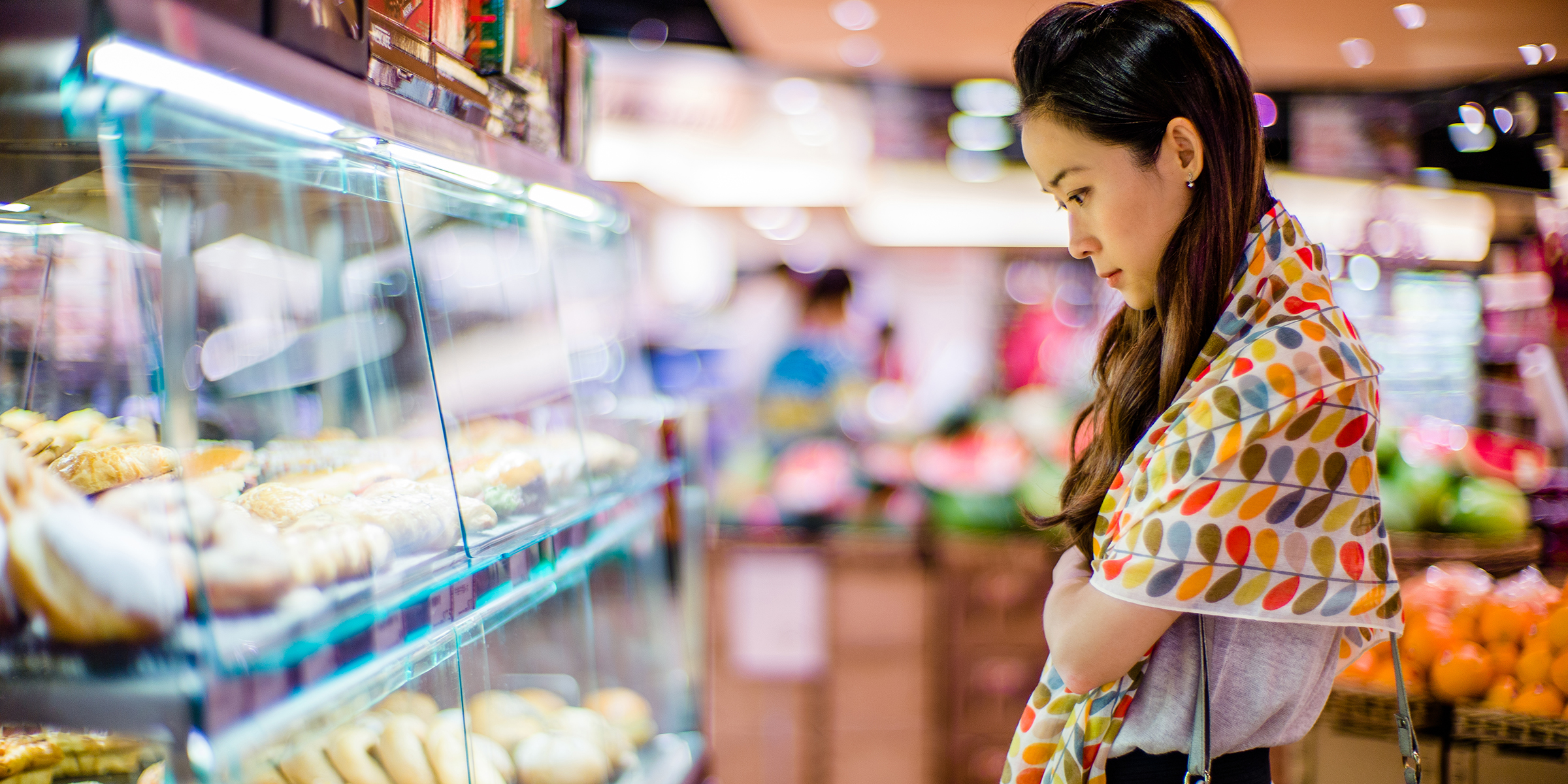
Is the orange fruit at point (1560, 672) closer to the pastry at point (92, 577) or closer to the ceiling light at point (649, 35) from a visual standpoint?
the pastry at point (92, 577)

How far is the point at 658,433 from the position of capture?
6.37 feet

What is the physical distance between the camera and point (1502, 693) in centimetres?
196

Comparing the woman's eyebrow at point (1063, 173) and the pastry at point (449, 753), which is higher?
the woman's eyebrow at point (1063, 173)

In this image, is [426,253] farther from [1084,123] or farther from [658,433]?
[1084,123]

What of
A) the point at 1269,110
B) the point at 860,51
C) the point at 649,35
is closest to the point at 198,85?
the point at 860,51

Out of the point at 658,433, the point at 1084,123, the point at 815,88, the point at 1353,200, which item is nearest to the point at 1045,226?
the point at 1353,200

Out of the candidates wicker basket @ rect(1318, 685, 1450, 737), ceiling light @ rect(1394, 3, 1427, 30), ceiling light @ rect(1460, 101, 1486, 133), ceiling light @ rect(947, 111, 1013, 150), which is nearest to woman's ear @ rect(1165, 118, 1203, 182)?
wicker basket @ rect(1318, 685, 1450, 737)

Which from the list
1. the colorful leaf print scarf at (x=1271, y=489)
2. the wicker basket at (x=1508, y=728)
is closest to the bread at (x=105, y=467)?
the colorful leaf print scarf at (x=1271, y=489)

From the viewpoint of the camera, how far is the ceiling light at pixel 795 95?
197 inches

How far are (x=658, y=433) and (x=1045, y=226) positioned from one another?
5384 mm

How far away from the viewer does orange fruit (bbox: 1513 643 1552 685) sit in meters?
1.94

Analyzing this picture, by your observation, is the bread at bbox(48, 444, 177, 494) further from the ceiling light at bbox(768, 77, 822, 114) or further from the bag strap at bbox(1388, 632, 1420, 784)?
the ceiling light at bbox(768, 77, 822, 114)

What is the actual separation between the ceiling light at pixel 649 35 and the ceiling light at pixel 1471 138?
3.83 m

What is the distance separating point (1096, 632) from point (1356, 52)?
13.6 ft
